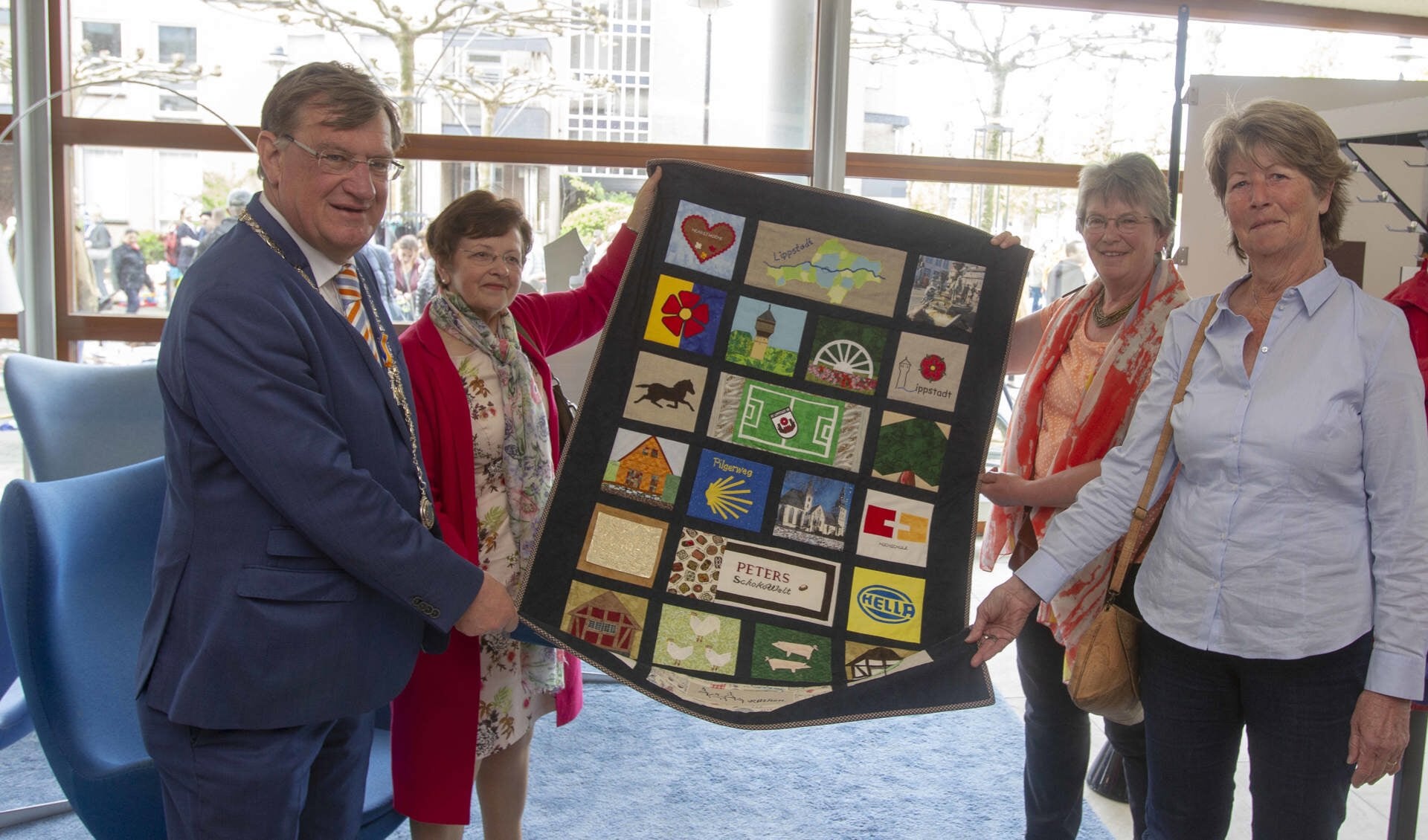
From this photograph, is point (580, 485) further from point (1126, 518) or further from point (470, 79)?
point (470, 79)

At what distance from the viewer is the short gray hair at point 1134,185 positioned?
194 centimetres

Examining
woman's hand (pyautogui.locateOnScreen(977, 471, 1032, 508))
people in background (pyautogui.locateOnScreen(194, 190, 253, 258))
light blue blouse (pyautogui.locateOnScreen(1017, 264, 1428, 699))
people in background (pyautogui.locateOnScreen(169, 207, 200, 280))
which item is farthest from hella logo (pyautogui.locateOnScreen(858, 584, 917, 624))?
people in background (pyautogui.locateOnScreen(169, 207, 200, 280))

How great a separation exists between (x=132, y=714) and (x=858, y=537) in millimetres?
1383

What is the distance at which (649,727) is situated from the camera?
3.27m

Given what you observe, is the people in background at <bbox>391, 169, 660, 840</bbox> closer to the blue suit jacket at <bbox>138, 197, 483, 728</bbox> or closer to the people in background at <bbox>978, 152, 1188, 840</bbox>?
the blue suit jacket at <bbox>138, 197, 483, 728</bbox>

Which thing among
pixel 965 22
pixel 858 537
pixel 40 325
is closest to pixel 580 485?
pixel 858 537

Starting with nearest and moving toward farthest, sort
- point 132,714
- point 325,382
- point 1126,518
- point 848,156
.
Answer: point 325,382 → point 1126,518 → point 132,714 → point 848,156

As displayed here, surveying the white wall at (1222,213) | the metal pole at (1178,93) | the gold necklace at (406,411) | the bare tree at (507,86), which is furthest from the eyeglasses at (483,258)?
→ the bare tree at (507,86)

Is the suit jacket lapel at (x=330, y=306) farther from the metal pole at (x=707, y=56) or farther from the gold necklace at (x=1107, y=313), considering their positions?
the metal pole at (x=707, y=56)

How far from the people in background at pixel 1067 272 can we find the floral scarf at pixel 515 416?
3.92 meters

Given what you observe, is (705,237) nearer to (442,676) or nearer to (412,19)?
(442,676)

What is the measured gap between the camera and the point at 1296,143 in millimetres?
1471

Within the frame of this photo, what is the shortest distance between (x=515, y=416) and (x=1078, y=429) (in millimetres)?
1053

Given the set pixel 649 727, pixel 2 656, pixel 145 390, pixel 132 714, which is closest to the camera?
pixel 132 714
